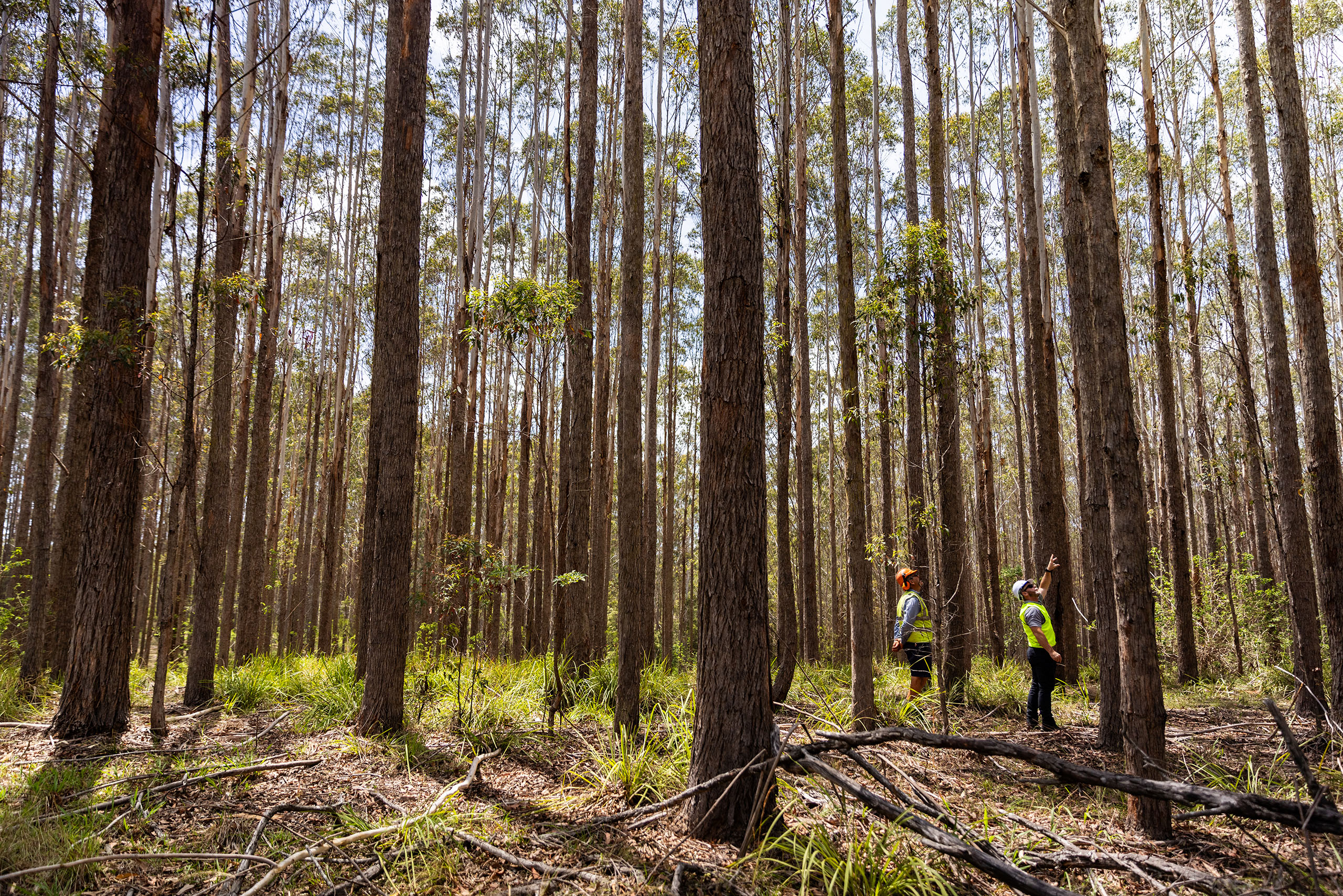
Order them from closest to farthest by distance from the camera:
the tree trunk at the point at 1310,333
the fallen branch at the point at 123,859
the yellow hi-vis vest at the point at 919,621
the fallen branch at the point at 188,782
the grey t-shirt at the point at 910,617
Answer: the fallen branch at the point at 123,859 < the fallen branch at the point at 188,782 < the tree trunk at the point at 1310,333 < the yellow hi-vis vest at the point at 919,621 < the grey t-shirt at the point at 910,617

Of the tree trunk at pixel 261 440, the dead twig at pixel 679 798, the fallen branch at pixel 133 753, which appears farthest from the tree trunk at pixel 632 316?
the tree trunk at pixel 261 440

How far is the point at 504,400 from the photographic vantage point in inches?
639

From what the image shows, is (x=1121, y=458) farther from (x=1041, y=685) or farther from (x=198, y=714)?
(x=198, y=714)

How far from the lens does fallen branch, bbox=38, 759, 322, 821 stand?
3.54m

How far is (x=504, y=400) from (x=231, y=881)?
13.9 metres

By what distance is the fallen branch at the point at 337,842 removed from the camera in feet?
9.20

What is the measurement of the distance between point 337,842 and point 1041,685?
19.7 feet

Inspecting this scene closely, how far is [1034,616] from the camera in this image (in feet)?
20.9

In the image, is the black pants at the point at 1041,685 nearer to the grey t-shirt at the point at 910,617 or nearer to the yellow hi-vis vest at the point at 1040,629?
the yellow hi-vis vest at the point at 1040,629

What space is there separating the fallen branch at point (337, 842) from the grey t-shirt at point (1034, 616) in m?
5.33

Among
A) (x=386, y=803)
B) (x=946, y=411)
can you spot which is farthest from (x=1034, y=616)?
(x=386, y=803)

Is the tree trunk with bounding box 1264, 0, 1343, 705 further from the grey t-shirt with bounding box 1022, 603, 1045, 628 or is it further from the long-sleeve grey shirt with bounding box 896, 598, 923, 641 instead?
the long-sleeve grey shirt with bounding box 896, 598, 923, 641

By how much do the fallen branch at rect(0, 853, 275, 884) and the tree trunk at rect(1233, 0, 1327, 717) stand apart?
7102 millimetres

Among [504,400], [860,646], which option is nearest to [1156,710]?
[860,646]
